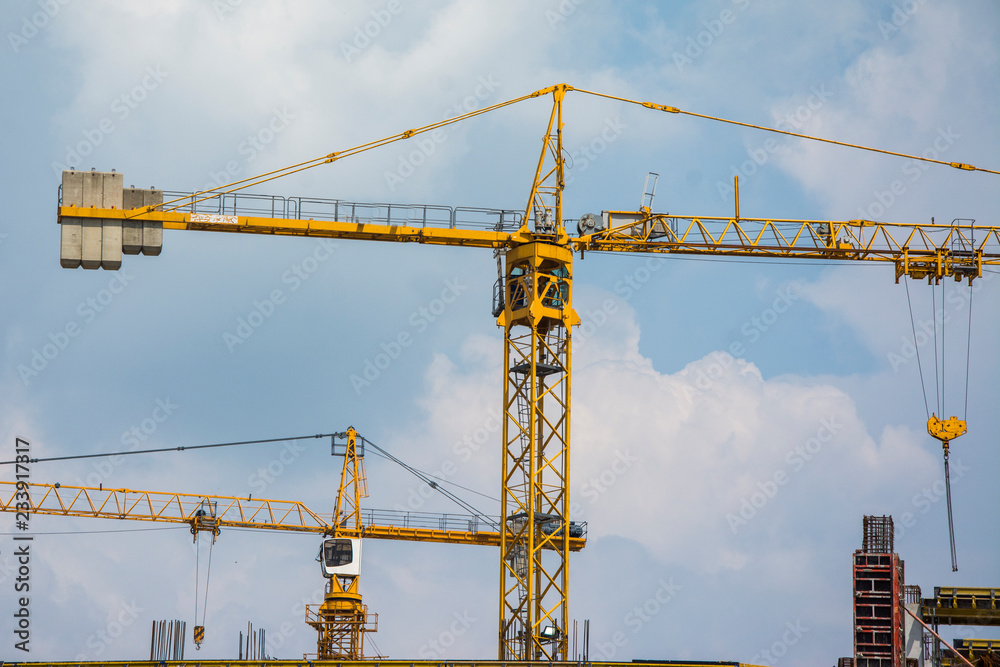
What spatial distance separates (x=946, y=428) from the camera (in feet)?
300

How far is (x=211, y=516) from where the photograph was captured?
111938 mm

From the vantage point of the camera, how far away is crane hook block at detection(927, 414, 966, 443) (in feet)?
300

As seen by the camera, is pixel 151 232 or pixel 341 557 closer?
pixel 151 232

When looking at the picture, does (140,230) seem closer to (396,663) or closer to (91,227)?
(91,227)

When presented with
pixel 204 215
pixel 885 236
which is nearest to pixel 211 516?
pixel 204 215

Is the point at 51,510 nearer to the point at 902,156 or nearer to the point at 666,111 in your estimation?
the point at 666,111

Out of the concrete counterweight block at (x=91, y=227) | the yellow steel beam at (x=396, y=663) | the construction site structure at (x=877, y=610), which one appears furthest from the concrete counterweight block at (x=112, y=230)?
the construction site structure at (x=877, y=610)

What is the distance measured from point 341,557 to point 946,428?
1707 inches

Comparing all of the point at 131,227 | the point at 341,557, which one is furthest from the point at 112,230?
the point at 341,557

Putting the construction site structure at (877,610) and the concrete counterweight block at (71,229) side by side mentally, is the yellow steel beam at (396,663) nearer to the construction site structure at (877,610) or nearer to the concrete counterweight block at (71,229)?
the construction site structure at (877,610)

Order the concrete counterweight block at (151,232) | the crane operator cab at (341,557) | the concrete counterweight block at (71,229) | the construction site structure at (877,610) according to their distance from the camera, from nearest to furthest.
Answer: the construction site structure at (877,610) < the concrete counterweight block at (71,229) < the concrete counterweight block at (151,232) < the crane operator cab at (341,557)

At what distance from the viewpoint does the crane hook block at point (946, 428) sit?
3597 inches

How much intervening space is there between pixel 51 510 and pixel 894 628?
59.1m

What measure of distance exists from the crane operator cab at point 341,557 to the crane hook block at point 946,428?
41.7m
